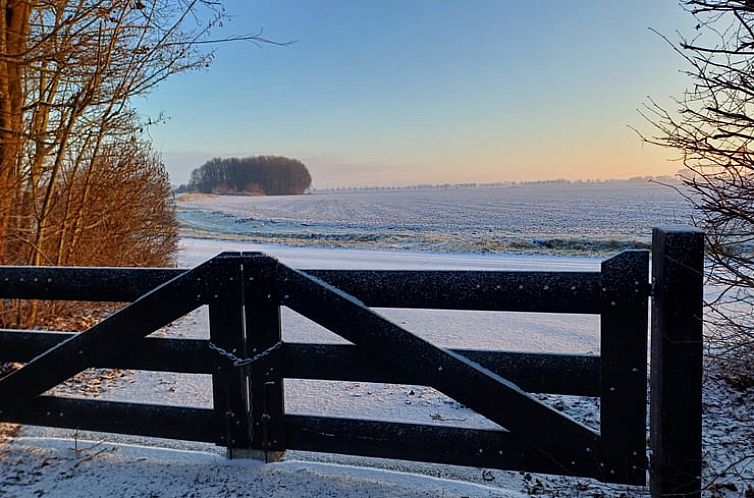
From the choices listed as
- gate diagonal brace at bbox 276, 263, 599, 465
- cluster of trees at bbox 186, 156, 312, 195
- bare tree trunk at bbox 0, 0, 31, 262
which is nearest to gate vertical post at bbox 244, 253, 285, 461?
gate diagonal brace at bbox 276, 263, 599, 465

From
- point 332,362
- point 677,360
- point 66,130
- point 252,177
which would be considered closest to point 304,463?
point 332,362

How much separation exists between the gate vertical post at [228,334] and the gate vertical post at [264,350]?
4cm

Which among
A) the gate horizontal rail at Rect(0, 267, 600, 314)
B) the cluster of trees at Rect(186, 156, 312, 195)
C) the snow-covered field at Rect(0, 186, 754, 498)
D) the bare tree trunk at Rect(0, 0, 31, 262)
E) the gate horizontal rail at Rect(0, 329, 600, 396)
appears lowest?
the snow-covered field at Rect(0, 186, 754, 498)

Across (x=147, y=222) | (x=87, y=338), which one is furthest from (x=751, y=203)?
(x=147, y=222)

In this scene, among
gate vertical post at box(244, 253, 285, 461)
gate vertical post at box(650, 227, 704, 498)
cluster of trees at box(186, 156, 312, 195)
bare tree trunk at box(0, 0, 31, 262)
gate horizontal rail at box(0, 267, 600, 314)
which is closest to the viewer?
gate vertical post at box(650, 227, 704, 498)

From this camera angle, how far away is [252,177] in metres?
131

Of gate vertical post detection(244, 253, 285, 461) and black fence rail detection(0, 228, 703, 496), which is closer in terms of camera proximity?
black fence rail detection(0, 228, 703, 496)

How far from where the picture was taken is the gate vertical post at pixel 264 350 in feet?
8.89

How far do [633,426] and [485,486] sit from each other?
86 cm

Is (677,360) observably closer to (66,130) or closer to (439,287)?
(439,287)

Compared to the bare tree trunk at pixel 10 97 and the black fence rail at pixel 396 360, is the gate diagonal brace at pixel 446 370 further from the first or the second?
the bare tree trunk at pixel 10 97

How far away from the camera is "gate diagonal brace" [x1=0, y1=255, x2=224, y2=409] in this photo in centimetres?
277

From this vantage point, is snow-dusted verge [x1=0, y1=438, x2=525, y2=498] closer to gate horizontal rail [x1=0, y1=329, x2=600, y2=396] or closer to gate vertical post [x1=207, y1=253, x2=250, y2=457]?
gate vertical post [x1=207, y1=253, x2=250, y2=457]

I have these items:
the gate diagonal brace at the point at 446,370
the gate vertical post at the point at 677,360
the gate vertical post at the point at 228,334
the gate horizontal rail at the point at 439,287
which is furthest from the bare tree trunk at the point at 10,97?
the gate vertical post at the point at 677,360
